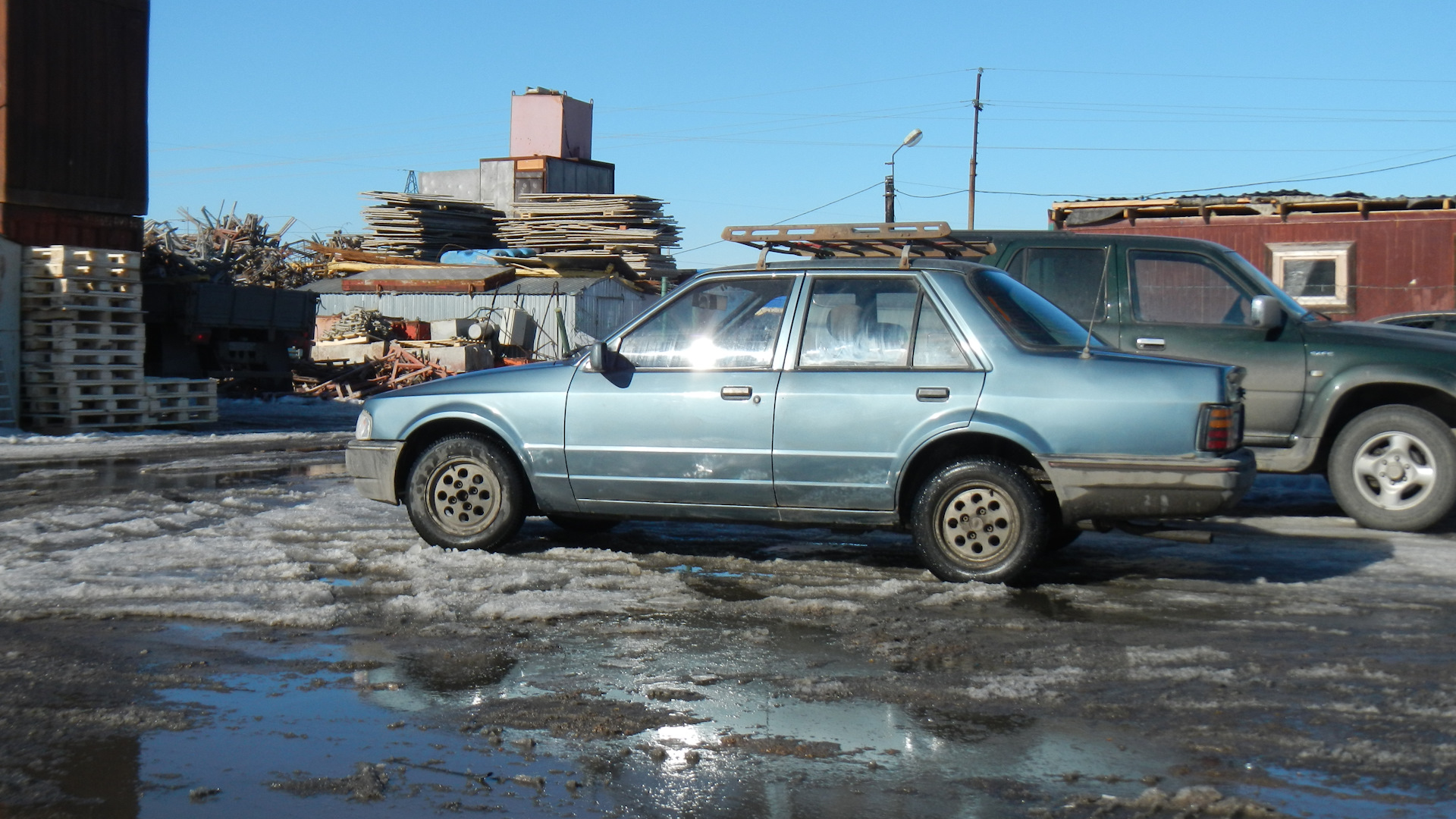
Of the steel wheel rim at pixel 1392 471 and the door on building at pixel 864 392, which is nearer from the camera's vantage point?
the door on building at pixel 864 392

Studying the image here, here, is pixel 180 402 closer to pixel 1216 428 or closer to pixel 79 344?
pixel 79 344

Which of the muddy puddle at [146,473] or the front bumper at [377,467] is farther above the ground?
the front bumper at [377,467]

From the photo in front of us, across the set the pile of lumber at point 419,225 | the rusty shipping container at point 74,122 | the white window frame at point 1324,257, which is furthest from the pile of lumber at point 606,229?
the white window frame at point 1324,257

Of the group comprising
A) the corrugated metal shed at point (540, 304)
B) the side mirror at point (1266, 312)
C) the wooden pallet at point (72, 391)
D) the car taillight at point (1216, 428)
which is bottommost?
the wooden pallet at point (72, 391)

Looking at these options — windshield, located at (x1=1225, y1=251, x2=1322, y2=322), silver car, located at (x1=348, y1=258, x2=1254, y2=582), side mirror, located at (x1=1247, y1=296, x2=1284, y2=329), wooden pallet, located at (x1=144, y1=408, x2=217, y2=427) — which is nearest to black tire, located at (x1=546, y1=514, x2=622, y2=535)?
silver car, located at (x1=348, y1=258, x2=1254, y2=582)

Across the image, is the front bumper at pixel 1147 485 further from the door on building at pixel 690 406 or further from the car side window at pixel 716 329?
the car side window at pixel 716 329

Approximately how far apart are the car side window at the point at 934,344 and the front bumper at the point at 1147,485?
0.69 metres

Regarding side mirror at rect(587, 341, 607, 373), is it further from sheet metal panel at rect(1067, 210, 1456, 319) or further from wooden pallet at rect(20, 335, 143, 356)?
sheet metal panel at rect(1067, 210, 1456, 319)

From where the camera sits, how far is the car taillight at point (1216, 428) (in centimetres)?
579

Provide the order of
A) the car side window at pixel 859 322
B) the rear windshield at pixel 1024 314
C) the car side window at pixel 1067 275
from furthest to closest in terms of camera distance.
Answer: the car side window at pixel 1067 275 < the car side window at pixel 859 322 < the rear windshield at pixel 1024 314

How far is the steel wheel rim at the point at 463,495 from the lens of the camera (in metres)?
6.98

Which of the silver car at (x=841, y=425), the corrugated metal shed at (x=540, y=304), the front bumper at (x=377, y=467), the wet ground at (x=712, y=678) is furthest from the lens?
the corrugated metal shed at (x=540, y=304)

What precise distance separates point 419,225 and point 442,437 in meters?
30.5

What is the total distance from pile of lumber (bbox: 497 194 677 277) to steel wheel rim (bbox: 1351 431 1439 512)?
88.4ft
